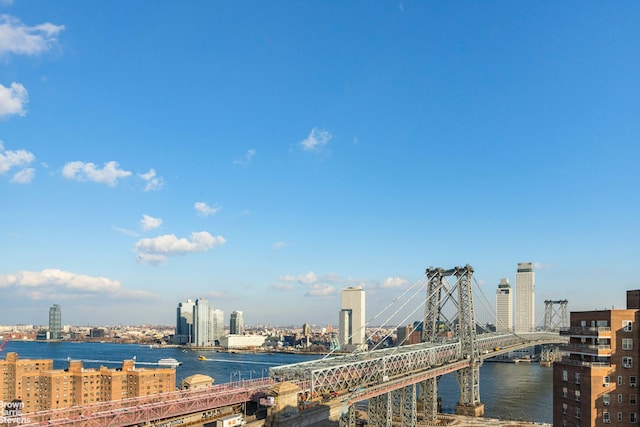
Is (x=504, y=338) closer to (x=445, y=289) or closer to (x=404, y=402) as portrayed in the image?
(x=445, y=289)

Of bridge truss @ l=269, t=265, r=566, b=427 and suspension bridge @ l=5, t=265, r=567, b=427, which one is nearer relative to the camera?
suspension bridge @ l=5, t=265, r=567, b=427

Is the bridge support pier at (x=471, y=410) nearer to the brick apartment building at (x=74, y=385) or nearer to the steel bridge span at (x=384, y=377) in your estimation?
the steel bridge span at (x=384, y=377)

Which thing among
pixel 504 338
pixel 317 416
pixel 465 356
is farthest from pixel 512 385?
pixel 317 416

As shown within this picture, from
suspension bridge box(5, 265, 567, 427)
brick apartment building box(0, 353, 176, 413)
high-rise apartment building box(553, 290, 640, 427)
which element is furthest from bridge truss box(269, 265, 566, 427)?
brick apartment building box(0, 353, 176, 413)

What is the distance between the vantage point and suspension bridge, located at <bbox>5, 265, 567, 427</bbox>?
40125mm

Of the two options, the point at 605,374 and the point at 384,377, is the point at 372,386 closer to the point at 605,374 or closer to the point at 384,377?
the point at 384,377

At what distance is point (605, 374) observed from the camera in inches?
1150

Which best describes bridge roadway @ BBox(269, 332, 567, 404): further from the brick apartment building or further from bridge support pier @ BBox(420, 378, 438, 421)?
the brick apartment building

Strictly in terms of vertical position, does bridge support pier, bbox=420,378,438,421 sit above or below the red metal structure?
below

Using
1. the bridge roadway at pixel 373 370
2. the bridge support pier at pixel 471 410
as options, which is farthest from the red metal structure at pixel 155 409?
the bridge support pier at pixel 471 410

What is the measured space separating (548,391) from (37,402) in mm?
103496

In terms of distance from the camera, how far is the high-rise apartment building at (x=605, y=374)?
94.6ft

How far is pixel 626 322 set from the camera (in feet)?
98.0

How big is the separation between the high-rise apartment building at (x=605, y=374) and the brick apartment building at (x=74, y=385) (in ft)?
260
